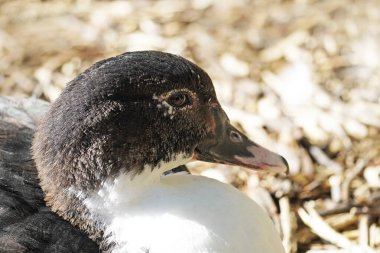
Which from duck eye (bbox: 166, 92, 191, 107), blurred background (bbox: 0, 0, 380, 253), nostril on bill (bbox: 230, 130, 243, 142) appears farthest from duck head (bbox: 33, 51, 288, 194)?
blurred background (bbox: 0, 0, 380, 253)

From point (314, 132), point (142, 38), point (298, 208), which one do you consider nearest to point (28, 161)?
point (298, 208)

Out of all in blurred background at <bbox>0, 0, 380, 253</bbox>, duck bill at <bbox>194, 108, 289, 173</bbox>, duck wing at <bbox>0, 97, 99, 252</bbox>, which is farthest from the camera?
blurred background at <bbox>0, 0, 380, 253</bbox>

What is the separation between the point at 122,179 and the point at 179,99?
1.25 ft

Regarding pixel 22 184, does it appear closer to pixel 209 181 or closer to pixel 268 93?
pixel 209 181

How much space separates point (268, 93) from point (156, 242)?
6.88ft

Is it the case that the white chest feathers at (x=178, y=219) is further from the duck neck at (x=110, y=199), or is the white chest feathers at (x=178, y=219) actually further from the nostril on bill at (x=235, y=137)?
the nostril on bill at (x=235, y=137)

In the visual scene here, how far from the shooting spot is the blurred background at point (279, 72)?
13.5 ft

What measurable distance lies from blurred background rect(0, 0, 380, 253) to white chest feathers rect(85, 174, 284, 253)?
0.94 m

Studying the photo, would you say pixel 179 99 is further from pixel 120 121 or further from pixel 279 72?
pixel 279 72

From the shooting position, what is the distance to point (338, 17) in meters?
5.24

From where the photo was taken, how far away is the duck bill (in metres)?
3.25

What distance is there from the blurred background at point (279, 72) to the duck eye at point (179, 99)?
45.6 inches

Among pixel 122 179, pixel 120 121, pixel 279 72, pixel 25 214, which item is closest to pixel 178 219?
pixel 122 179

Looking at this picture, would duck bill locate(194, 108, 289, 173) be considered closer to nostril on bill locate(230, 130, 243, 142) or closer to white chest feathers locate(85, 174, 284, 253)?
nostril on bill locate(230, 130, 243, 142)
